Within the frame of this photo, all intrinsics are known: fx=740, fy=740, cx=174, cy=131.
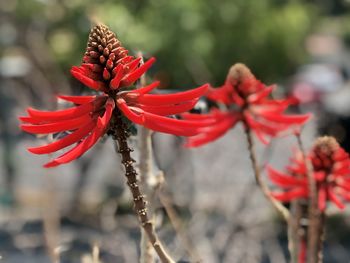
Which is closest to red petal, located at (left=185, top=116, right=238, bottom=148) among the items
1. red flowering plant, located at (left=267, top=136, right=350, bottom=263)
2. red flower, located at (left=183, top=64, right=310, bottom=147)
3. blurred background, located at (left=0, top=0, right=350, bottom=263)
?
red flower, located at (left=183, top=64, right=310, bottom=147)

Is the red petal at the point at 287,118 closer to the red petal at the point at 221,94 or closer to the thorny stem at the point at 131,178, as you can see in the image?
the red petal at the point at 221,94

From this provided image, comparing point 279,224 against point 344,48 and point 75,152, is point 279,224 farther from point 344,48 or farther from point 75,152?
point 344,48

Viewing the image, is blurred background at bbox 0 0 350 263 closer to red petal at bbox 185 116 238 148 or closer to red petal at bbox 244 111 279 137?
red petal at bbox 185 116 238 148

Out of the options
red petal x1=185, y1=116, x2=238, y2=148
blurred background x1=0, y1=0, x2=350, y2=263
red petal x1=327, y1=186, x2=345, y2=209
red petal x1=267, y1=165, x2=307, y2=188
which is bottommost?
blurred background x1=0, y1=0, x2=350, y2=263

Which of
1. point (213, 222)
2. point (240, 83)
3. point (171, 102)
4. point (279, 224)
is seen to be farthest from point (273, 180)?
point (279, 224)

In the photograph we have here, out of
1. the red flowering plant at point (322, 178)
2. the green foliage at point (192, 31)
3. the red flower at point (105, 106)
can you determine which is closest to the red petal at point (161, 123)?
the red flower at point (105, 106)

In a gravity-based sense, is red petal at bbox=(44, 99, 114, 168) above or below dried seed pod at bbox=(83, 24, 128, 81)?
below

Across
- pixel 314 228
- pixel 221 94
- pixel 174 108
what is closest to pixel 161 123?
pixel 174 108
